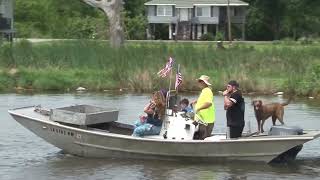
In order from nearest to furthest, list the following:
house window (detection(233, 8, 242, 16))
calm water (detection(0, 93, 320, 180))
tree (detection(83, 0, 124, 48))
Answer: calm water (detection(0, 93, 320, 180)) → tree (detection(83, 0, 124, 48)) → house window (detection(233, 8, 242, 16))

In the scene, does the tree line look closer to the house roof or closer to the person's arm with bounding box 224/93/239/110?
the house roof

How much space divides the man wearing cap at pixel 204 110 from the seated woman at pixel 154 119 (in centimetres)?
70

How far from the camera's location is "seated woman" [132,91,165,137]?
16219 millimetres

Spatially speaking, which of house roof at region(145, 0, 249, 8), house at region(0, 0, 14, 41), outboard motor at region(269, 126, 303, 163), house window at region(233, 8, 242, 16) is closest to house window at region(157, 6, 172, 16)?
house roof at region(145, 0, 249, 8)

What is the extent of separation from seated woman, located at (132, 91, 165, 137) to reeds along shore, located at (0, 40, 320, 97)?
575 inches


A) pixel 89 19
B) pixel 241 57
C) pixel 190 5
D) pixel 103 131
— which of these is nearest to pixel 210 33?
pixel 190 5

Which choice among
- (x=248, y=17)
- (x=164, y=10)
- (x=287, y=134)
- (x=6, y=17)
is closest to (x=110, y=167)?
(x=287, y=134)

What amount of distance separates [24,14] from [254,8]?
2321cm

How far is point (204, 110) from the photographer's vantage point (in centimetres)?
1606

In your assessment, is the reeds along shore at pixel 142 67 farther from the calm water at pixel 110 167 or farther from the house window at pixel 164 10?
the house window at pixel 164 10

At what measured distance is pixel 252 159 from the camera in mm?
15953

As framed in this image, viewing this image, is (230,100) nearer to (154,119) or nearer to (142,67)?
(154,119)

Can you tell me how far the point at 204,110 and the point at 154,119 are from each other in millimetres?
1029

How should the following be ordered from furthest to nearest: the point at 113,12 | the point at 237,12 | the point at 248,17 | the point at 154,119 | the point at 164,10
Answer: the point at 164,10
the point at 237,12
the point at 248,17
the point at 113,12
the point at 154,119
